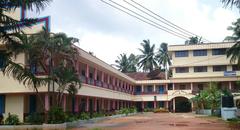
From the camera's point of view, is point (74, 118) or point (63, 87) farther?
point (74, 118)

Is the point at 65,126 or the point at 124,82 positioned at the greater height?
the point at 124,82

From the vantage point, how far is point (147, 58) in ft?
215

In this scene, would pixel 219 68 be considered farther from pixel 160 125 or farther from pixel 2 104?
pixel 2 104

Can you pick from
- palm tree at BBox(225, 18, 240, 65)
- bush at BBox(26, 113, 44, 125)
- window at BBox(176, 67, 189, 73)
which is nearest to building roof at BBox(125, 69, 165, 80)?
window at BBox(176, 67, 189, 73)

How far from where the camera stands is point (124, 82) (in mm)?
51594

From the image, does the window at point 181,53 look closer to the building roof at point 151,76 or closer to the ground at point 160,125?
the building roof at point 151,76

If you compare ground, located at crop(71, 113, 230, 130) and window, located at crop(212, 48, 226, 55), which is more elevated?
window, located at crop(212, 48, 226, 55)

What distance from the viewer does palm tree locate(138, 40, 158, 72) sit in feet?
215

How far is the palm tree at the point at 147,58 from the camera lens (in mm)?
65562

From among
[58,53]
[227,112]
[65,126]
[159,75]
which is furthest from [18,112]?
[159,75]

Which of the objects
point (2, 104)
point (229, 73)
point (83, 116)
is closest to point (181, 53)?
point (229, 73)

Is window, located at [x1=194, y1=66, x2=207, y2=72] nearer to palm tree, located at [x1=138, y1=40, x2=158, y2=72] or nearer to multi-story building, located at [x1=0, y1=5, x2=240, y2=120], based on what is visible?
multi-story building, located at [x1=0, y1=5, x2=240, y2=120]

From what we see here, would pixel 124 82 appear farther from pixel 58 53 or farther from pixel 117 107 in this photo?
pixel 58 53

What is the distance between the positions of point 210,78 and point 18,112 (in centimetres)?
3795
